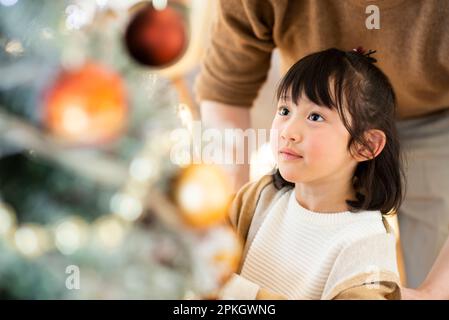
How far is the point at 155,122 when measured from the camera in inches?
27.4

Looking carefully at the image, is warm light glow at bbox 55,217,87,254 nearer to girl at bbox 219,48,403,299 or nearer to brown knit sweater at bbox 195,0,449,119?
girl at bbox 219,48,403,299

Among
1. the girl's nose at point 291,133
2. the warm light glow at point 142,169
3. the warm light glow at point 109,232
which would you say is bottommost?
the warm light glow at point 109,232

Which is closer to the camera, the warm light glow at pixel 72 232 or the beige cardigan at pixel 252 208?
the warm light glow at pixel 72 232

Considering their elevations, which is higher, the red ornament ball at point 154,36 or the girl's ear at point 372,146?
the red ornament ball at point 154,36

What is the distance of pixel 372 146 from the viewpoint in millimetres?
760

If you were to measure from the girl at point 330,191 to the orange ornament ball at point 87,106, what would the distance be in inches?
8.0

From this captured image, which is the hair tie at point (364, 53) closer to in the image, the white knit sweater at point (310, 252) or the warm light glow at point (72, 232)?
the white knit sweater at point (310, 252)

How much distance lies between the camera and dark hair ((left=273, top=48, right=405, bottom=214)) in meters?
0.72

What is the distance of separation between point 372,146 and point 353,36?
6.1 inches

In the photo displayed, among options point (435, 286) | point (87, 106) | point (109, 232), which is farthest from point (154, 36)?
point (435, 286)

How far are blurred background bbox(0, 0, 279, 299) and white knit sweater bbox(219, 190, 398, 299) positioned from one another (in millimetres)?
70

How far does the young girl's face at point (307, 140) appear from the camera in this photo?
28.4 inches

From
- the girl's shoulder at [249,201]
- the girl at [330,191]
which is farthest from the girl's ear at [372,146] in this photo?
the girl's shoulder at [249,201]

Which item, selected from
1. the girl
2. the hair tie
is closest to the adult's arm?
the girl
